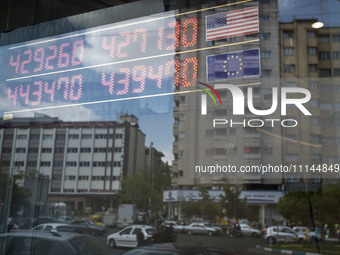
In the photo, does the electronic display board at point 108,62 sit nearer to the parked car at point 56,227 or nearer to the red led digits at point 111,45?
the red led digits at point 111,45

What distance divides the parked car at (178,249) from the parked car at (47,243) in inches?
16.0

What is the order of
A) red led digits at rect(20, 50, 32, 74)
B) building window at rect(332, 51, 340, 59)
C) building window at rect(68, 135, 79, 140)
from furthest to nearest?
red led digits at rect(20, 50, 32, 74) < building window at rect(68, 135, 79, 140) < building window at rect(332, 51, 340, 59)

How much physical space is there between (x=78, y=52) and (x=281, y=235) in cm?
252

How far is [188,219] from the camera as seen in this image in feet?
11.6

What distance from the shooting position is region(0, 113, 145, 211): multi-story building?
12.3ft

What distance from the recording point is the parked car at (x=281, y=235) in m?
3.33

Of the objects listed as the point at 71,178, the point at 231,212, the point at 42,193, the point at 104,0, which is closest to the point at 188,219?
the point at 231,212

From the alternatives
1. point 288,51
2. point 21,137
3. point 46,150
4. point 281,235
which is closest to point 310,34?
point 288,51

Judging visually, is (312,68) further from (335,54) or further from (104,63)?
(104,63)

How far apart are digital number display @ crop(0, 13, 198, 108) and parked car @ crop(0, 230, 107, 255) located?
1269 millimetres

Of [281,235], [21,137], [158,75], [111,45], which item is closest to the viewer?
[281,235]

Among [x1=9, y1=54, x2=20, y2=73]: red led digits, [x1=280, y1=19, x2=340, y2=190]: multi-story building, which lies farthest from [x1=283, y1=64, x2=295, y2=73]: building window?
[x1=9, y1=54, x2=20, y2=73]: red led digits

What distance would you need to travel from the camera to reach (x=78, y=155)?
155 inches

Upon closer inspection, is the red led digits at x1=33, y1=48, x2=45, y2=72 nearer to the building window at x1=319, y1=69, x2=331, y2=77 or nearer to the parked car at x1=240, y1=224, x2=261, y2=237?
the parked car at x1=240, y1=224, x2=261, y2=237
